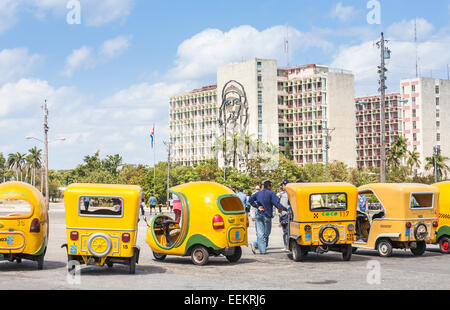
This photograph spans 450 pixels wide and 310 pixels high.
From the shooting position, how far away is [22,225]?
1302cm

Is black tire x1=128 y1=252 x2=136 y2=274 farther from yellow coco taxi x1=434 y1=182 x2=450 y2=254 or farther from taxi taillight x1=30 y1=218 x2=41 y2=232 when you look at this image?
yellow coco taxi x1=434 y1=182 x2=450 y2=254

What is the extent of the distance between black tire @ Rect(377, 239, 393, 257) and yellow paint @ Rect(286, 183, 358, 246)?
1435 millimetres

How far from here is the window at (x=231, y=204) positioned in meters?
14.6

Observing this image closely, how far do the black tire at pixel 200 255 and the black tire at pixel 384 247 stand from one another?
4648mm

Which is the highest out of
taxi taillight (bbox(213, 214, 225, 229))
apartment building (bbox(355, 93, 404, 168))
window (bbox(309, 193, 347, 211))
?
apartment building (bbox(355, 93, 404, 168))

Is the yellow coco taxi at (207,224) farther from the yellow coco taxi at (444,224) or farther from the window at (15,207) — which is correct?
the yellow coco taxi at (444,224)

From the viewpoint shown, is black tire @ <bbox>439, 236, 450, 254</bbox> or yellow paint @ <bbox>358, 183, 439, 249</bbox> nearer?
yellow paint @ <bbox>358, 183, 439, 249</bbox>

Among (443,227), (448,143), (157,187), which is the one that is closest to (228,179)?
(157,187)

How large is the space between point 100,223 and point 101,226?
6cm

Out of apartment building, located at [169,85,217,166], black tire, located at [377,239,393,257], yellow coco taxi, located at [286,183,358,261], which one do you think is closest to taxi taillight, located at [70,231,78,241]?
yellow coco taxi, located at [286,183,358,261]

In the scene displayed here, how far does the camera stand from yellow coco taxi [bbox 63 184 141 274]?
486 inches

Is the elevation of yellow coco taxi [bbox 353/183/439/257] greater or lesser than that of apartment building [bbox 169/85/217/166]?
lesser

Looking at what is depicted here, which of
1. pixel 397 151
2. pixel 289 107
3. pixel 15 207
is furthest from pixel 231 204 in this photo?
pixel 289 107

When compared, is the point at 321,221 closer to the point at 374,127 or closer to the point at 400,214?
the point at 400,214
